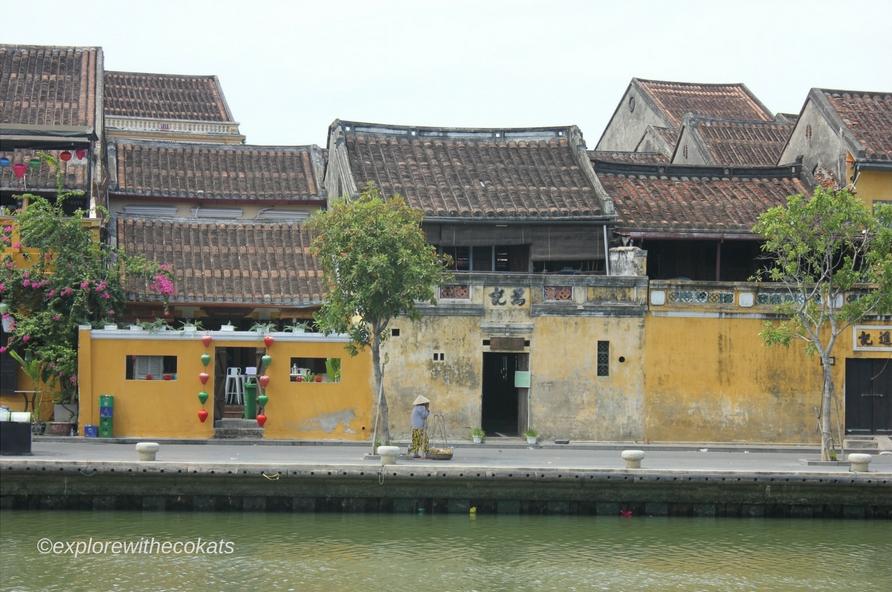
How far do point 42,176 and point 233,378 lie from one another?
23.1ft

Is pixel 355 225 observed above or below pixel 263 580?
above

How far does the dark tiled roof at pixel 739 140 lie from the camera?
4212 centimetres

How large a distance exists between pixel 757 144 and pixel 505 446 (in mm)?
17302

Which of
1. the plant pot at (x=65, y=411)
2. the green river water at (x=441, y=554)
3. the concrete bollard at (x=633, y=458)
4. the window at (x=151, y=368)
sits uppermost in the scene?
the window at (x=151, y=368)

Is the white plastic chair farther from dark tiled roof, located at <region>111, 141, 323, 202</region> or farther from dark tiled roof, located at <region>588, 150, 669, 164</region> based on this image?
dark tiled roof, located at <region>588, 150, 669, 164</region>

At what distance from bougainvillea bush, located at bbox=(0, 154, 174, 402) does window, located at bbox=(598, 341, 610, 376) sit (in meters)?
10.3

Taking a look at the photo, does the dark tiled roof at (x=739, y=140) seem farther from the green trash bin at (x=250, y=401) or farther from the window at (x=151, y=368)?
the window at (x=151, y=368)

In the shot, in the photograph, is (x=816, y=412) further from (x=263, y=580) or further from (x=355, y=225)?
(x=263, y=580)

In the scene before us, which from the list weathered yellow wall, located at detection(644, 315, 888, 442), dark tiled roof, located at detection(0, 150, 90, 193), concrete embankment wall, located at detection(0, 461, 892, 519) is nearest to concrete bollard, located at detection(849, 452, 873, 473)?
concrete embankment wall, located at detection(0, 461, 892, 519)

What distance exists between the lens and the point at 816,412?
105 feet

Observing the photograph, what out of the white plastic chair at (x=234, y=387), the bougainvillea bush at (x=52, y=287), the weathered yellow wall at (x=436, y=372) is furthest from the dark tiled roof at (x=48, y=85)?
the weathered yellow wall at (x=436, y=372)

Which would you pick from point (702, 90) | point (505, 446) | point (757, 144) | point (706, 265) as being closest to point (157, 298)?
point (505, 446)

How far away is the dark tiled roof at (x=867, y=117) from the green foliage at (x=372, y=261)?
1253 cm

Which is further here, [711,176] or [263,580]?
[711,176]
